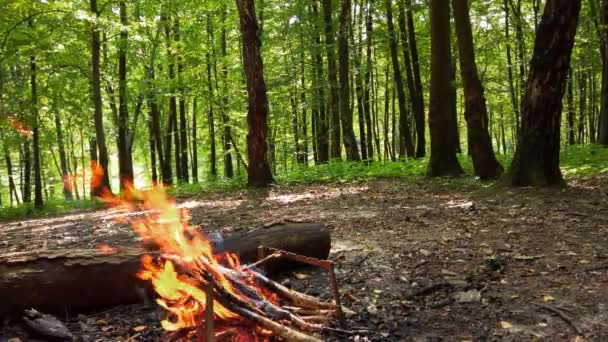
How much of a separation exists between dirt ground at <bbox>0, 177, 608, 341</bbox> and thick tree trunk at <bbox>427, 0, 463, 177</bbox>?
272cm

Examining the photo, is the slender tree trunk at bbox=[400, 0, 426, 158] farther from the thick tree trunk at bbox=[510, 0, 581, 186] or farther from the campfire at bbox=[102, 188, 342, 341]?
the campfire at bbox=[102, 188, 342, 341]

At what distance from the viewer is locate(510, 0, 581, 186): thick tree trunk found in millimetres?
8516

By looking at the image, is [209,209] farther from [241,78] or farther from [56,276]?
[241,78]

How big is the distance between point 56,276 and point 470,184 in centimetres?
939

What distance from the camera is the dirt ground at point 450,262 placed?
3.73 meters

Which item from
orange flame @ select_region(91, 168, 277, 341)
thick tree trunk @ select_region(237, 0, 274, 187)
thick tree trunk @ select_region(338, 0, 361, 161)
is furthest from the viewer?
thick tree trunk @ select_region(338, 0, 361, 161)

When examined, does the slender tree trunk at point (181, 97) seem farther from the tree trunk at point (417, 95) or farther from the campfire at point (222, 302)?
the campfire at point (222, 302)

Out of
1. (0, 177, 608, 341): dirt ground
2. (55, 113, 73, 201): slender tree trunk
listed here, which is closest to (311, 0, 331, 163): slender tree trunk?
(0, 177, 608, 341): dirt ground

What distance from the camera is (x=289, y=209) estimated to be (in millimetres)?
9742

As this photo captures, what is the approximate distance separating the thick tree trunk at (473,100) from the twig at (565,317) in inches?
308

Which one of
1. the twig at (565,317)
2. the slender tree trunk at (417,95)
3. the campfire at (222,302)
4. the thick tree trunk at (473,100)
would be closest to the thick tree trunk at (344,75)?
the slender tree trunk at (417,95)

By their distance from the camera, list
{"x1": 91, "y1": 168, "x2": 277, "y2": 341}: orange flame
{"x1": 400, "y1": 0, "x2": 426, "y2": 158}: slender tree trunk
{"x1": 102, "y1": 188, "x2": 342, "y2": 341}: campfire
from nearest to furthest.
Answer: {"x1": 102, "y1": 188, "x2": 342, "y2": 341}: campfire, {"x1": 91, "y1": 168, "x2": 277, "y2": 341}: orange flame, {"x1": 400, "y1": 0, "x2": 426, "y2": 158}: slender tree trunk

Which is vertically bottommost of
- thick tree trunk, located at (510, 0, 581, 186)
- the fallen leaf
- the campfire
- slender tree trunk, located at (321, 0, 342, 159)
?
the fallen leaf

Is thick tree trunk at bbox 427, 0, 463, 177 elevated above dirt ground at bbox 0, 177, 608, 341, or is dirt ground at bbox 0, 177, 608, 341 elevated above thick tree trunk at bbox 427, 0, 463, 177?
thick tree trunk at bbox 427, 0, 463, 177
